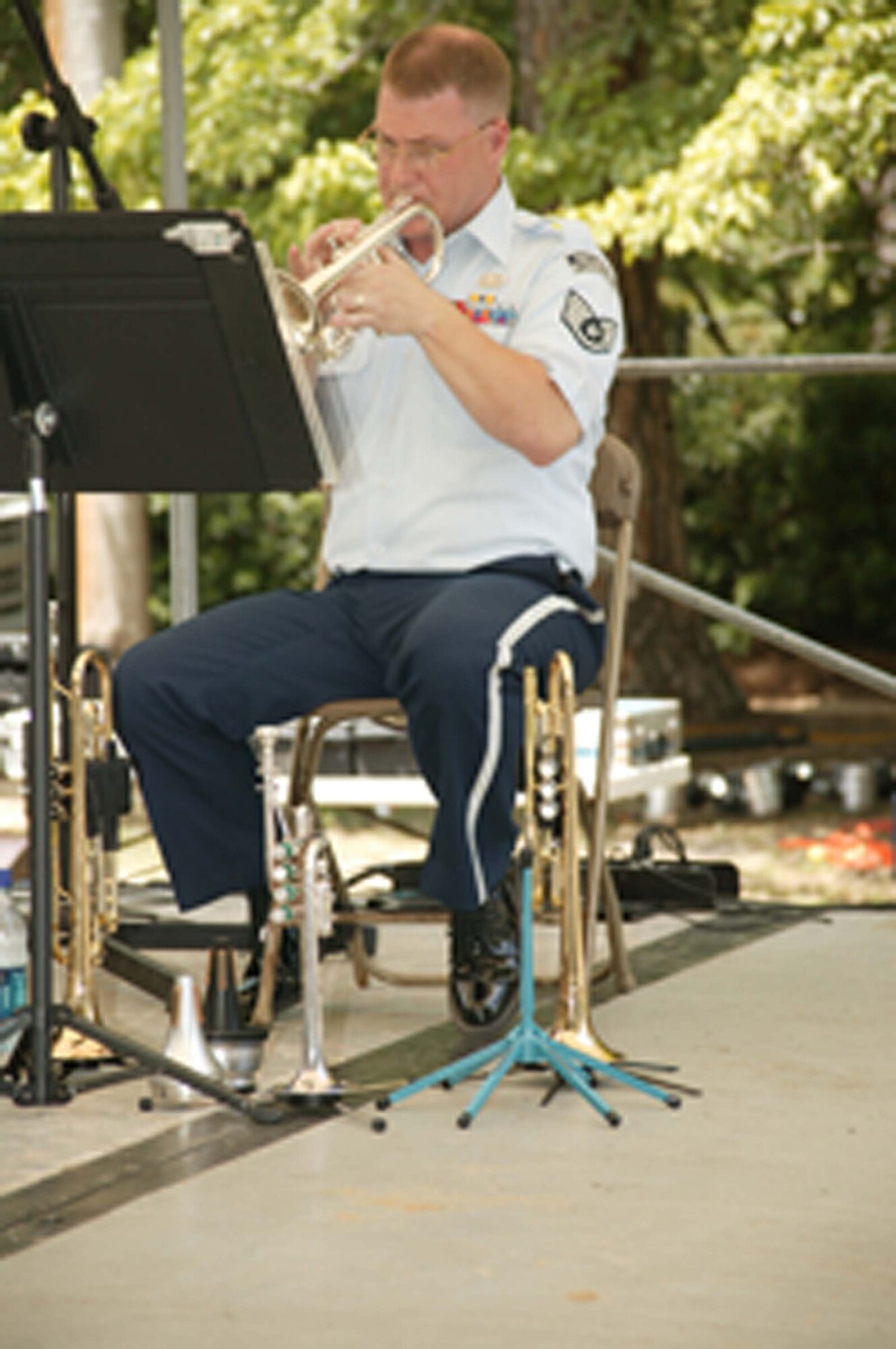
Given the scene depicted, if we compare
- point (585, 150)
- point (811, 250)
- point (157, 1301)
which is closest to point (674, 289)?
point (811, 250)

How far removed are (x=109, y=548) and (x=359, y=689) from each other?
501 cm

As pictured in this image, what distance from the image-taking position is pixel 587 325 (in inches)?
95.5

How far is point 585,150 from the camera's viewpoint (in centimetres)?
750

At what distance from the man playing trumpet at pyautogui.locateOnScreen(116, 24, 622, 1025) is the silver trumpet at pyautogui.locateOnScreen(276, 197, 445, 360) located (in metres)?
0.04

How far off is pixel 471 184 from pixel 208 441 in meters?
0.69

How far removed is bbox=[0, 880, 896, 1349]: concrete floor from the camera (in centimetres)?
149

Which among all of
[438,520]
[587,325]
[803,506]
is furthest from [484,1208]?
[803,506]

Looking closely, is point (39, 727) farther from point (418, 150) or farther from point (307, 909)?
point (418, 150)

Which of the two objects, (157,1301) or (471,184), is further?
(471,184)

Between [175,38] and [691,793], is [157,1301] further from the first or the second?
[691,793]

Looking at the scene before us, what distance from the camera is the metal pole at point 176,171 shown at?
367 centimetres

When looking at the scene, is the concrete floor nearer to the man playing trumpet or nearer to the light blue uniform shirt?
the man playing trumpet

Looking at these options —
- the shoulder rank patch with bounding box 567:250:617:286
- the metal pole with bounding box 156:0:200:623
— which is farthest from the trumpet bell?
the metal pole with bounding box 156:0:200:623

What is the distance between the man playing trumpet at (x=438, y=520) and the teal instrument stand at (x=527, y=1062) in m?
0.20
